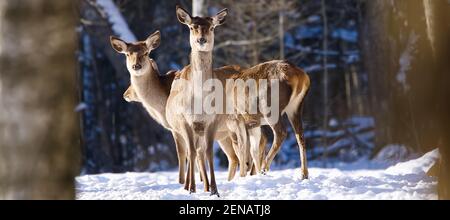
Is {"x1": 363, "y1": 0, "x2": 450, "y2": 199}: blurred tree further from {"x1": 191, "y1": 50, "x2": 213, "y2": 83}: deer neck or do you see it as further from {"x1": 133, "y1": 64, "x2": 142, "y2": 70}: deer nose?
{"x1": 133, "y1": 64, "x2": 142, "y2": 70}: deer nose

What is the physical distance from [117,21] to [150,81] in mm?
6419

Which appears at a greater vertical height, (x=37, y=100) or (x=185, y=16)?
(x=185, y=16)

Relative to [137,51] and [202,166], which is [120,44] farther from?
[202,166]

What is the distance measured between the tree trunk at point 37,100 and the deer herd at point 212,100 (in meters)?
2.86

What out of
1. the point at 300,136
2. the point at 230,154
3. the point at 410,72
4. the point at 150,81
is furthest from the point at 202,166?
the point at 410,72

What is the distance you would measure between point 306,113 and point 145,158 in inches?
155

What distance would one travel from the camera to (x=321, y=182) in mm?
6473

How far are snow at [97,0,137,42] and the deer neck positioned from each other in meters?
7.05

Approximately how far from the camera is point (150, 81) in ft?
25.4

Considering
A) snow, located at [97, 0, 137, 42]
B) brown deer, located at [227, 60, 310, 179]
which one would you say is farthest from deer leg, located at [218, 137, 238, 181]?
snow, located at [97, 0, 137, 42]

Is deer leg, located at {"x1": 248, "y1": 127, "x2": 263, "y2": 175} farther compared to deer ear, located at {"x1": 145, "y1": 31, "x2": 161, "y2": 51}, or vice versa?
deer leg, located at {"x1": 248, "y1": 127, "x2": 263, "y2": 175}

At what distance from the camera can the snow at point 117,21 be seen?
1348cm

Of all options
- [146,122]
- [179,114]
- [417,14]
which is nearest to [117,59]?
[146,122]

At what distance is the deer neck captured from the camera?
628 cm
